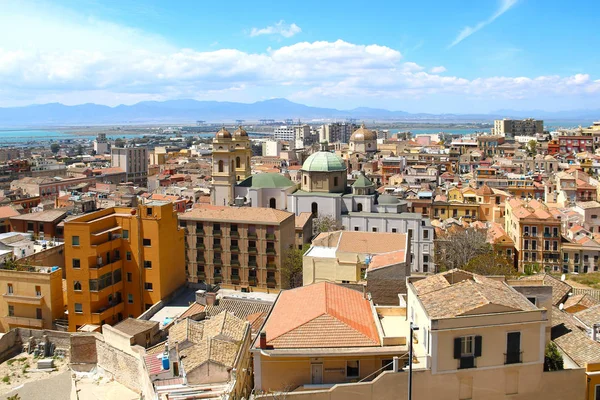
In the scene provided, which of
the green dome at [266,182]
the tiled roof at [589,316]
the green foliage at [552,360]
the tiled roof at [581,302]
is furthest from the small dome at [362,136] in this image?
the green foliage at [552,360]

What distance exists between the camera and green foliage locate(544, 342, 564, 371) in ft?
58.0

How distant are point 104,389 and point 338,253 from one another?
13568 millimetres

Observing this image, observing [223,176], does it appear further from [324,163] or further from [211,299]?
[211,299]

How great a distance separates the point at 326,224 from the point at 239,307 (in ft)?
81.6

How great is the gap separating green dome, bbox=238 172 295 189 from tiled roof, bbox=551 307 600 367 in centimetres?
4077

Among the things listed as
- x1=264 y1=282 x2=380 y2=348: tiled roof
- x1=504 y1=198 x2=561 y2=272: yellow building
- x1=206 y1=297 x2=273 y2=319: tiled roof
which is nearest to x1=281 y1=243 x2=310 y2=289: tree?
x1=206 y1=297 x2=273 y2=319: tiled roof

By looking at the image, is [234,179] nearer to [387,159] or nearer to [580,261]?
[580,261]

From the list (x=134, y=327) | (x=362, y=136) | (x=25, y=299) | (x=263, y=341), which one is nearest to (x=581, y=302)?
(x=263, y=341)

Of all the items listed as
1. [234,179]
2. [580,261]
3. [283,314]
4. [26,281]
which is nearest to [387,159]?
[234,179]

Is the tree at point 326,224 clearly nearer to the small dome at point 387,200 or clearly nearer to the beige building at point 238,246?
the small dome at point 387,200

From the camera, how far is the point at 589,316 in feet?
72.8

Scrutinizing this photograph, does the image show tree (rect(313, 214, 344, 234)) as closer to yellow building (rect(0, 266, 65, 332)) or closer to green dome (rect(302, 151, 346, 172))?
green dome (rect(302, 151, 346, 172))

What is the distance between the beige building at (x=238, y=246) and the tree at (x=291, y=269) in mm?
507

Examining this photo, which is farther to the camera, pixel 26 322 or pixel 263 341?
pixel 26 322
